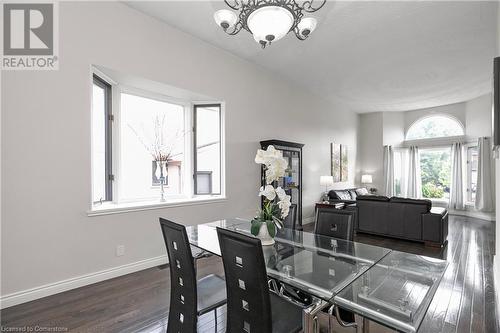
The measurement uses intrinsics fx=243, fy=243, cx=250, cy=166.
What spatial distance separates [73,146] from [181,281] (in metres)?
1.99

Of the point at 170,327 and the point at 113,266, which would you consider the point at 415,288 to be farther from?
the point at 113,266

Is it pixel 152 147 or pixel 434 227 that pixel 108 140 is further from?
pixel 434 227

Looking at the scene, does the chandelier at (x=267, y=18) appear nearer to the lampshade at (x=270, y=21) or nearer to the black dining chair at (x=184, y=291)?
the lampshade at (x=270, y=21)

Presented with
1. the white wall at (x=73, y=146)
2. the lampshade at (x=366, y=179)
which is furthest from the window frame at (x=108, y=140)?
the lampshade at (x=366, y=179)

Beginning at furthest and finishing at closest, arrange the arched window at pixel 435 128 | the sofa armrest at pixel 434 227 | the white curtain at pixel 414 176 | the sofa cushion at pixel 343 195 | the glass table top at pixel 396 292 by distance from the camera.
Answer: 1. the white curtain at pixel 414 176
2. the arched window at pixel 435 128
3. the sofa cushion at pixel 343 195
4. the sofa armrest at pixel 434 227
5. the glass table top at pixel 396 292

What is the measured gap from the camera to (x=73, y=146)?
8.46 feet

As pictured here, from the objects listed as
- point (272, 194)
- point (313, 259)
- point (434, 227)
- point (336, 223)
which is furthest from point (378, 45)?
point (313, 259)

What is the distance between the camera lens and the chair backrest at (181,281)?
1461 millimetres

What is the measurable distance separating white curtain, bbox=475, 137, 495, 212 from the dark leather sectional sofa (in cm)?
296

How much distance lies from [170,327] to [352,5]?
12.1 feet

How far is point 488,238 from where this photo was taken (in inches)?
183

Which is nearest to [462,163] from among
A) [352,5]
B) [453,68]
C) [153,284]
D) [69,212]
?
[453,68]

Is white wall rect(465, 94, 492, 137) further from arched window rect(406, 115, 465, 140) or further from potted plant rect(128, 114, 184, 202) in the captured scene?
potted plant rect(128, 114, 184, 202)

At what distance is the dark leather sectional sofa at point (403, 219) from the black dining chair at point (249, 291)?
3.95 m
